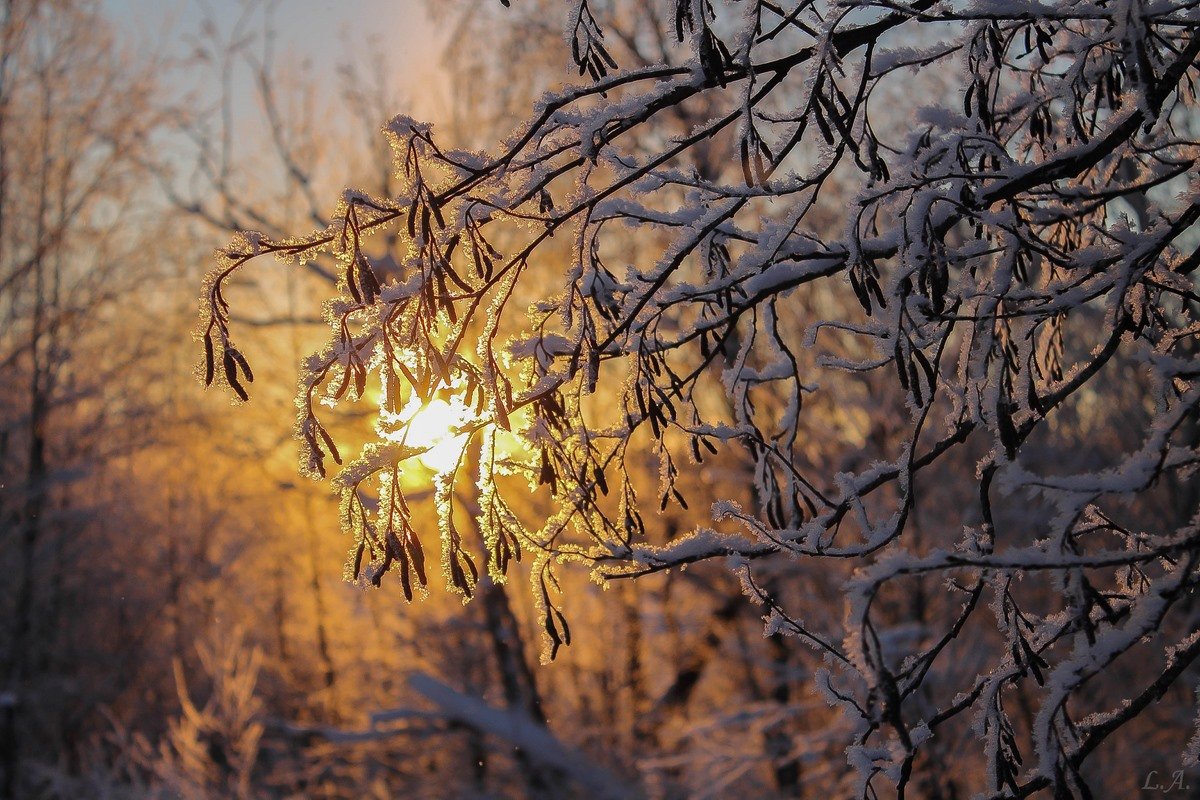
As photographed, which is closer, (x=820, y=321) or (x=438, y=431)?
(x=438, y=431)

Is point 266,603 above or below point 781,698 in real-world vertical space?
above

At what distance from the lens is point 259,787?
18047 millimetres

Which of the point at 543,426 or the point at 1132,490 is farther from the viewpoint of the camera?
the point at 543,426

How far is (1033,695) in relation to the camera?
510 inches

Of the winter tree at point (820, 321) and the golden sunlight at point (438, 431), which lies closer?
the winter tree at point (820, 321)

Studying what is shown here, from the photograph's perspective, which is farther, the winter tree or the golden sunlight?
the golden sunlight

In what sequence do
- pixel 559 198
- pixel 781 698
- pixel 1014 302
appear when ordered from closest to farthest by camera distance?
pixel 1014 302, pixel 559 198, pixel 781 698

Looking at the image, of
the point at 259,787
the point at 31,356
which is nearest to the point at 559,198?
the point at 31,356

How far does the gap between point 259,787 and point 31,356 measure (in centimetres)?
803

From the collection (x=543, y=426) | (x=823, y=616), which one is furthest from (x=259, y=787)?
(x=543, y=426)

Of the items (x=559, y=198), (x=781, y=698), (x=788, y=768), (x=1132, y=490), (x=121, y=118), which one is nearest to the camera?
(x=1132, y=490)

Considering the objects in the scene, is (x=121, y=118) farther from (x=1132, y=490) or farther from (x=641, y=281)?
Answer: (x=1132, y=490)

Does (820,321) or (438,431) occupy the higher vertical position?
(820,321)

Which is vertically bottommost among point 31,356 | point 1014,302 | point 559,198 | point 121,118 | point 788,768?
point 788,768
